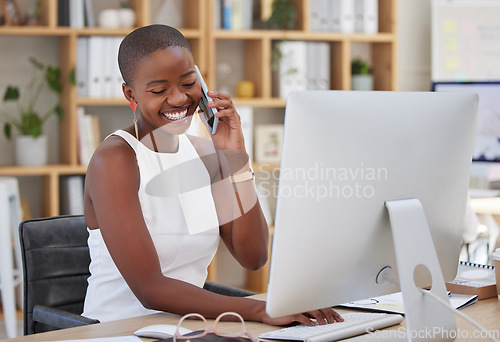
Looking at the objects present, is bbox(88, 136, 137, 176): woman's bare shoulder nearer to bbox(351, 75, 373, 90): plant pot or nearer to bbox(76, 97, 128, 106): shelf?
bbox(76, 97, 128, 106): shelf

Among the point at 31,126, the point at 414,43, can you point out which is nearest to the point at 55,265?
the point at 31,126

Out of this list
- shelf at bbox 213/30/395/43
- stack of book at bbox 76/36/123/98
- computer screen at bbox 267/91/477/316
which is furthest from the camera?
shelf at bbox 213/30/395/43

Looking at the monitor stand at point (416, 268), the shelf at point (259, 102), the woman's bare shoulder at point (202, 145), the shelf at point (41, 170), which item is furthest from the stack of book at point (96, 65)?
the monitor stand at point (416, 268)

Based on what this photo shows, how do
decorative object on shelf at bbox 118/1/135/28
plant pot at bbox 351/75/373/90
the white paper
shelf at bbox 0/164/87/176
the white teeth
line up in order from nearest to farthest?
the white paper, the white teeth, shelf at bbox 0/164/87/176, decorative object on shelf at bbox 118/1/135/28, plant pot at bbox 351/75/373/90

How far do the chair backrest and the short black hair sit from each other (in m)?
0.48

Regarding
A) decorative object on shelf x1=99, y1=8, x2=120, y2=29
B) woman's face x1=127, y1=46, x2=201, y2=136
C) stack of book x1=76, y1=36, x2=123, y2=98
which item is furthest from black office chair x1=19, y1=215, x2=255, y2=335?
decorative object on shelf x1=99, y1=8, x2=120, y2=29

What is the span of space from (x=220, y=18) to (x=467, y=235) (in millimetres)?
1910

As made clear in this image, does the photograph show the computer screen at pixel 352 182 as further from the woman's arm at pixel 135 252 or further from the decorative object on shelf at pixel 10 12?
the decorative object on shelf at pixel 10 12

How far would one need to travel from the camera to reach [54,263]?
1781 millimetres

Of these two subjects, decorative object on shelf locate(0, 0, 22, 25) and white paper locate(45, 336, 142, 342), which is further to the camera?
decorative object on shelf locate(0, 0, 22, 25)

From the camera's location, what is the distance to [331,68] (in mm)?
4113

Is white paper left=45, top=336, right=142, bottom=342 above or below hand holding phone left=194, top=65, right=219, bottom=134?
below

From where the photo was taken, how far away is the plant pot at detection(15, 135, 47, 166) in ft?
11.5

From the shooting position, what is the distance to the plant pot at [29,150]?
11.5 feet
